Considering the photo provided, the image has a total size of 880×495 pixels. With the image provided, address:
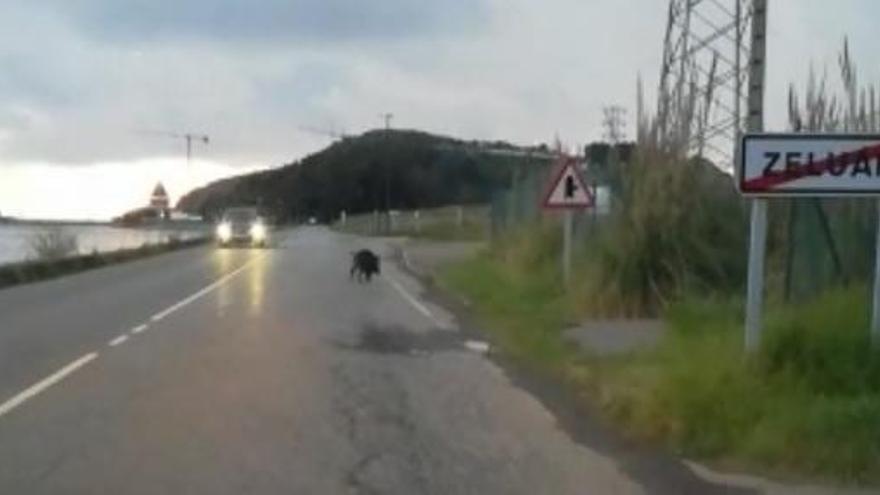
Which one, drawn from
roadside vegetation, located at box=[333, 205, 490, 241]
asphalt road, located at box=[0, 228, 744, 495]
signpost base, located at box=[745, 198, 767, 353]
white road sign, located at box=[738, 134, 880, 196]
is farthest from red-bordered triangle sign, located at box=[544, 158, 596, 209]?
roadside vegetation, located at box=[333, 205, 490, 241]

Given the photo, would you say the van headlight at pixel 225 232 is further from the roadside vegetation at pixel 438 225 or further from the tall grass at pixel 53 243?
the tall grass at pixel 53 243

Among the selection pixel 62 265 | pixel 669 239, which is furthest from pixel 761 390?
pixel 62 265

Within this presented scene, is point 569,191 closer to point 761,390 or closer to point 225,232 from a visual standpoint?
point 761,390

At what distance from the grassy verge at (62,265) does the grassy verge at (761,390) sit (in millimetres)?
23411

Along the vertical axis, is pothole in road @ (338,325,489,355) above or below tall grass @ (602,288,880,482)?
below

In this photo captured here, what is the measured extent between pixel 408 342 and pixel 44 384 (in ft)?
20.9

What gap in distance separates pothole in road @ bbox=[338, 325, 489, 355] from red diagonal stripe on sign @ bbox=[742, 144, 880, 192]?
684 cm

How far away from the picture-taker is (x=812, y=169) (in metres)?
12.9

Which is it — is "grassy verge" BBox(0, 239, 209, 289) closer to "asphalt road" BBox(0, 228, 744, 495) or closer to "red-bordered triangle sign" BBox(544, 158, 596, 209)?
"asphalt road" BBox(0, 228, 744, 495)

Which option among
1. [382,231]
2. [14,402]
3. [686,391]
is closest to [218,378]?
[14,402]

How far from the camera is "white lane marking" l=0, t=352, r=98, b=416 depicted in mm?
13356

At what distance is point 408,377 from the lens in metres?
16.0

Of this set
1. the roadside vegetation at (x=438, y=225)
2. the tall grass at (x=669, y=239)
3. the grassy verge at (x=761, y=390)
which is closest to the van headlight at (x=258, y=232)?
the roadside vegetation at (x=438, y=225)

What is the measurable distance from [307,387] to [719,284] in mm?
7820
